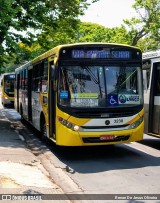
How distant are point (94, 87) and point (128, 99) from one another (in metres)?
0.96

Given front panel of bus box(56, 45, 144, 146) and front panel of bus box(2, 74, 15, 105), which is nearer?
front panel of bus box(56, 45, 144, 146)

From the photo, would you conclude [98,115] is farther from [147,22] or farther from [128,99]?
[147,22]

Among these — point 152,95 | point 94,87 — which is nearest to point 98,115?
point 94,87

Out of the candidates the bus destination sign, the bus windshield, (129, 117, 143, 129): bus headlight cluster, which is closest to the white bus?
(129, 117, 143, 129): bus headlight cluster

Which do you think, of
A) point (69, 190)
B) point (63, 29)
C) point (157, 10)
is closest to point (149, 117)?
point (69, 190)

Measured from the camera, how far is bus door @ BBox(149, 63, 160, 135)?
38.0 ft

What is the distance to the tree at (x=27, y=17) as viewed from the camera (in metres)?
14.4

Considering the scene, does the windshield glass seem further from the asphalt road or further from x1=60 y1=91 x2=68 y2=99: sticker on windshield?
the asphalt road

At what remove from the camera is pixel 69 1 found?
18609 millimetres

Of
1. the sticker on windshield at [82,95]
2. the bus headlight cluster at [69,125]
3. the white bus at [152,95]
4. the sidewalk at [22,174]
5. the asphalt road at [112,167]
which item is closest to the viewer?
the sidewalk at [22,174]

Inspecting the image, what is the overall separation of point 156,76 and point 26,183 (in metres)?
6.03

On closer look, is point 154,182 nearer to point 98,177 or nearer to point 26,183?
point 98,177

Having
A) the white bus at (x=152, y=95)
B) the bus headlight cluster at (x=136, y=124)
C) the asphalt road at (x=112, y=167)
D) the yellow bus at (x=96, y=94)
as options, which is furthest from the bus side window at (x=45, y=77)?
the white bus at (x=152, y=95)

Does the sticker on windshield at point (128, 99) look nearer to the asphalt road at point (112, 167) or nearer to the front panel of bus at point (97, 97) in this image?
the front panel of bus at point (97, 97)
